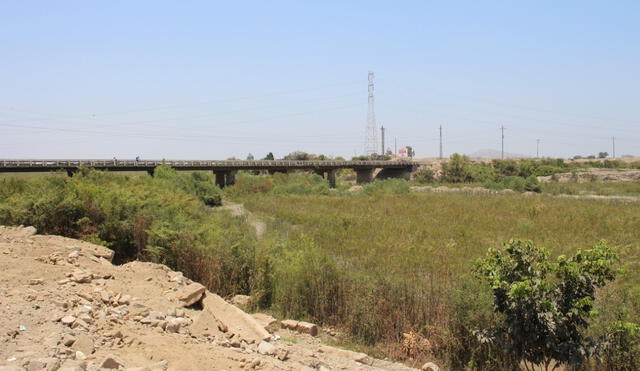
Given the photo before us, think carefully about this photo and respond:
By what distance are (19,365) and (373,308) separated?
571 centimetres

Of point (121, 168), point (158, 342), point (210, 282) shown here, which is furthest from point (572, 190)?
point (158, 342)

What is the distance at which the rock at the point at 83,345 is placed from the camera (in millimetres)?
5578

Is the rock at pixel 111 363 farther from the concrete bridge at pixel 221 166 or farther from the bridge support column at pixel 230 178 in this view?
the bridge support column at pixel 230 178

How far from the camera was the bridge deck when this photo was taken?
37.6 m

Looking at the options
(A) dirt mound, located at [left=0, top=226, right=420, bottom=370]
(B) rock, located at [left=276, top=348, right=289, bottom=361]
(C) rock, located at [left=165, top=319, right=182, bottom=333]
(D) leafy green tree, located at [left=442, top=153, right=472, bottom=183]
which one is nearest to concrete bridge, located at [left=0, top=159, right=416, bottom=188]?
(D) leafy green tree, located at [left=442, top=153, right=472, bottom=183]

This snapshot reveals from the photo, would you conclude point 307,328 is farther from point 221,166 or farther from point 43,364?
point 221,166

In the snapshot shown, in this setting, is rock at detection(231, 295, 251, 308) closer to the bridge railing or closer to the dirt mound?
the dirt mound

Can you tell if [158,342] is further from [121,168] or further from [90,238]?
[121,168]

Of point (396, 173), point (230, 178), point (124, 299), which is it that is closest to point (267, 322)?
point (124, 299)

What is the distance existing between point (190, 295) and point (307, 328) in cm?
219

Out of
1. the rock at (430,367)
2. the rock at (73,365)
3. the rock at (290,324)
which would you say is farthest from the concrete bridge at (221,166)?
the rock at (430,367)

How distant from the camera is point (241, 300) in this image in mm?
10398

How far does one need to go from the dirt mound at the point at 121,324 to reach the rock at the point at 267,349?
1 cm

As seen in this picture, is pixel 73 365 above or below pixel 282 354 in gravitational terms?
above
